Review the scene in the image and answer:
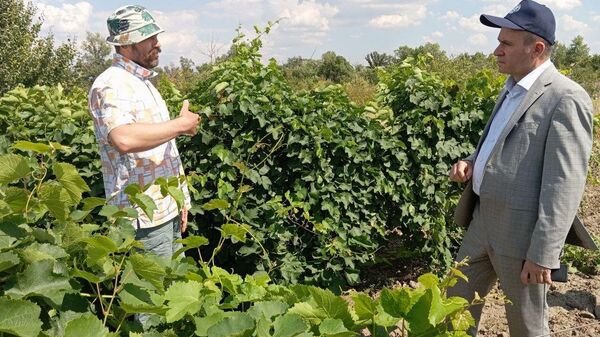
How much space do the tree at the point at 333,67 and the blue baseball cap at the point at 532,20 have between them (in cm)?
3408

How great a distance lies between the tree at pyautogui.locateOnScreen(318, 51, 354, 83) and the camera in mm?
37000

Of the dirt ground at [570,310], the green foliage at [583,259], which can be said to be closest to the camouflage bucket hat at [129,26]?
the dirt ground at [570,310]

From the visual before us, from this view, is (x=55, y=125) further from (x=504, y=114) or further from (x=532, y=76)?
(x=532, y=76)

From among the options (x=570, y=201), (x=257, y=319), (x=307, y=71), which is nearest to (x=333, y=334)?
(x=257, y=319)

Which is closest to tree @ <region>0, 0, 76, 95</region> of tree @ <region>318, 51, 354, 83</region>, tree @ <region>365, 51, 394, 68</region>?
tree @ <region>365, 51, 394, 68</region>

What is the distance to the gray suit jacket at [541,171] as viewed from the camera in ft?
8.00

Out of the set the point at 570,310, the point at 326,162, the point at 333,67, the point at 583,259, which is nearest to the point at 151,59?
the point at 326,162

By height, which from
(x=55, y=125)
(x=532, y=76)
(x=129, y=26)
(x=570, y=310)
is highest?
(x=129, y=26)

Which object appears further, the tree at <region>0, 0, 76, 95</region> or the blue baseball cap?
the tree at <region>0, 0, 76, 95</region>

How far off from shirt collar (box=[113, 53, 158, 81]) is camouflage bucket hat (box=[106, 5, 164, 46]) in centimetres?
7

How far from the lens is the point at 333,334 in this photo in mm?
1058

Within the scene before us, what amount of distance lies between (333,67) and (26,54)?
20.4 metres

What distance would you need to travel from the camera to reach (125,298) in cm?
111

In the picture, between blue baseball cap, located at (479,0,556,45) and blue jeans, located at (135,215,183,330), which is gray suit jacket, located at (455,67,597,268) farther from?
blue jeans, located at (135,215,183,330)
